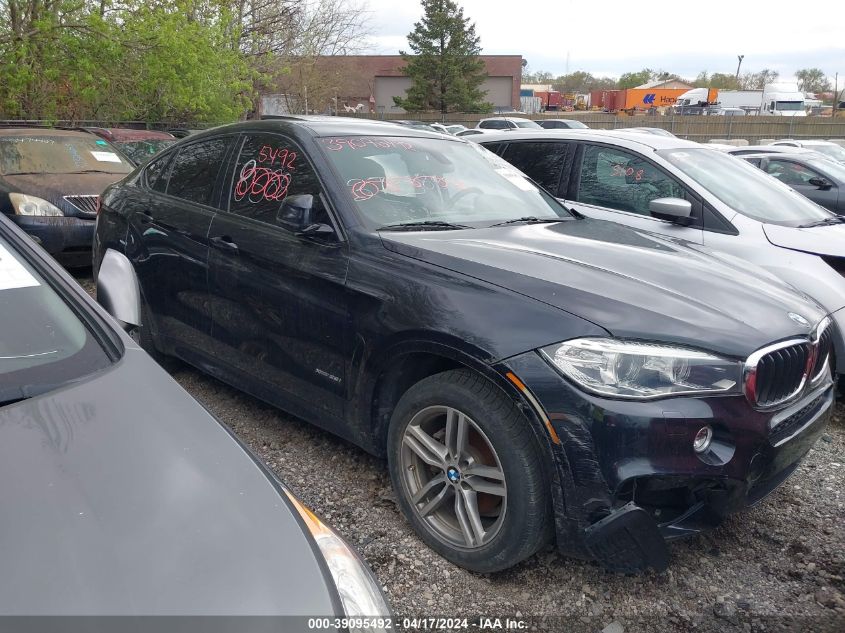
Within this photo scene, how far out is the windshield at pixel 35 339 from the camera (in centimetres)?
188

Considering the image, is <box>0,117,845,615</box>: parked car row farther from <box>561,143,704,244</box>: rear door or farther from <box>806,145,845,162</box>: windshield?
<box>806,145,845,162</box>: windshield

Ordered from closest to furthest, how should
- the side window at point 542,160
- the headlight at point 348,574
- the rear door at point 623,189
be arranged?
the headlight at point 348,574, the rear door at point 623,189, the side window at point 542,160

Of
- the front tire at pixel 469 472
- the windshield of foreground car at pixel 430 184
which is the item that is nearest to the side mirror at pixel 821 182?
the windshield of foreground car at pixel 430 184

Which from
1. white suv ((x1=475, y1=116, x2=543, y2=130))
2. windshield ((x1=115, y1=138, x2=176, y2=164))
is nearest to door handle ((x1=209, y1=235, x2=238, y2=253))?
windshield ((x1=115, y1=138, x2=176, y2=164))

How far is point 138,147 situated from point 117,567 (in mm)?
9472

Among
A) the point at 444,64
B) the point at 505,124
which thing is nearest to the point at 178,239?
the point at 505,124

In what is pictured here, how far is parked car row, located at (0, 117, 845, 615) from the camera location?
1.85 meters

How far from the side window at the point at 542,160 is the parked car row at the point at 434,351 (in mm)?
1603

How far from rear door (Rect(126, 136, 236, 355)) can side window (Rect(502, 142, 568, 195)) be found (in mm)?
2674

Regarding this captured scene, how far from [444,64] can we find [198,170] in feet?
163

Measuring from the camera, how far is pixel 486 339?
8.09 ft

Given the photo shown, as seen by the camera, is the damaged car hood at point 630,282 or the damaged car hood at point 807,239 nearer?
the damaged car hood at point 630,282

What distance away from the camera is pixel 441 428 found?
2760 millimetres

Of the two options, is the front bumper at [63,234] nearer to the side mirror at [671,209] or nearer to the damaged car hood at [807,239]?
the side mirror at [671,209]
